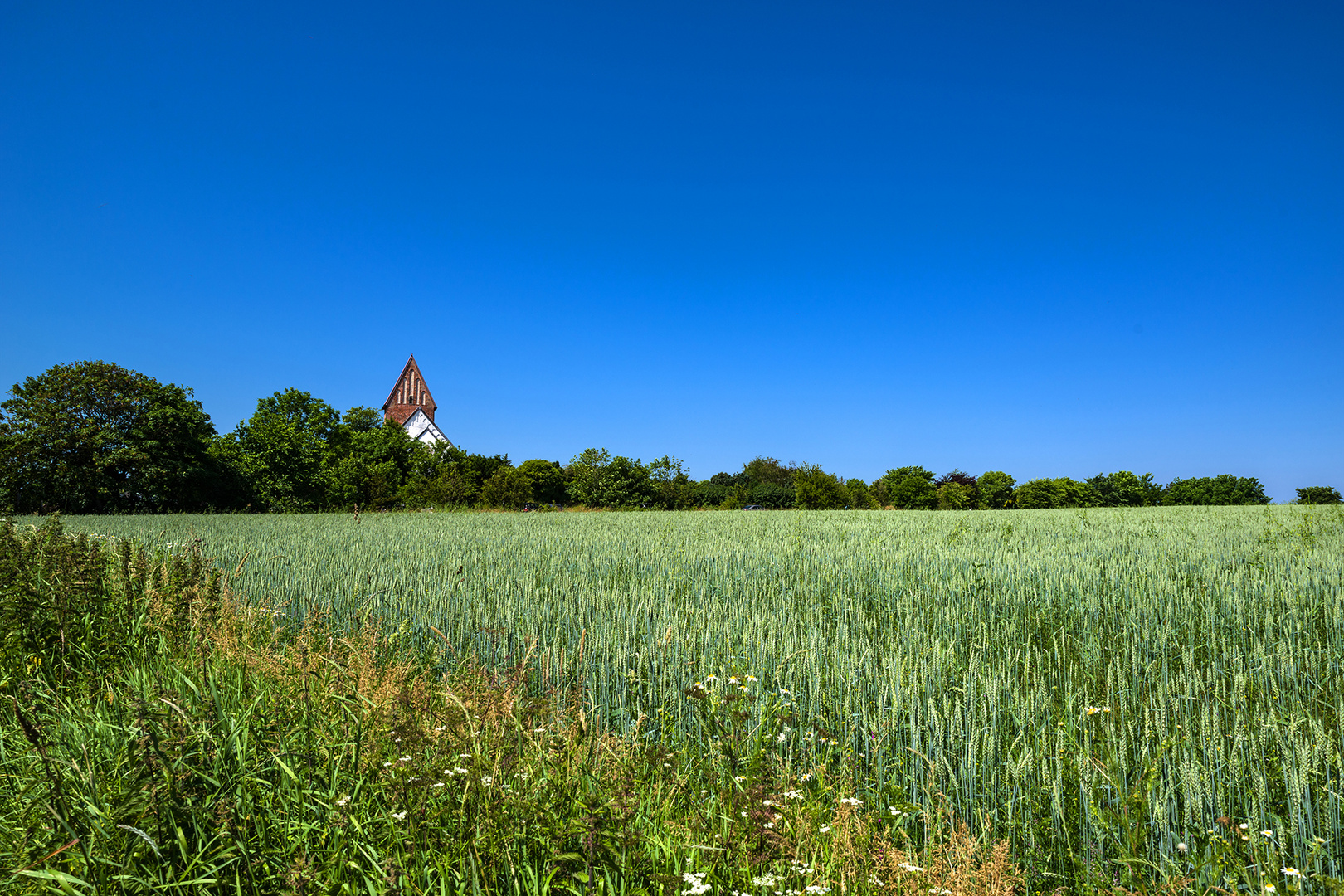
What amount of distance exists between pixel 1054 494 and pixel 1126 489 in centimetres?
701

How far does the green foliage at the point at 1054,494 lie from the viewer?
40094 mm

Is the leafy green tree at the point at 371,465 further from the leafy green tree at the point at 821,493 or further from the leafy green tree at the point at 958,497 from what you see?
the leafy green tree at the point at 958,497

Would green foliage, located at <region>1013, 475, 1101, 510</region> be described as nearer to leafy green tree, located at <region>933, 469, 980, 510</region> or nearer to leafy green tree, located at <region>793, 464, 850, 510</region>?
leafy green tree, located at <region>933, 469, 980, 510</region>

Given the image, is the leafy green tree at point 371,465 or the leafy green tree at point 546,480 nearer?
the leafy green tree at point 371,465

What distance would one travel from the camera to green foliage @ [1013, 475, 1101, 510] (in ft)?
132

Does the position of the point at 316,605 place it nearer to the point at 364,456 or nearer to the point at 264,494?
the point at 264,494

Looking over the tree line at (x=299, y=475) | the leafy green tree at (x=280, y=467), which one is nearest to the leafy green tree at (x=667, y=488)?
the tree line at (x=299, y=475)

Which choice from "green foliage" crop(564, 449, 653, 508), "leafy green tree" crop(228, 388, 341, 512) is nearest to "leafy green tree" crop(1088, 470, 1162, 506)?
"green foliage" crop(564, 449, 653, 508)

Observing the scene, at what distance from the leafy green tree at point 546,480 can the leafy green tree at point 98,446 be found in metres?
32.2

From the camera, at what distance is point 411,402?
83.6 meters

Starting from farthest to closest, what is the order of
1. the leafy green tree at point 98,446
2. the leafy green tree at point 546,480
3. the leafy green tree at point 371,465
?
the leafy green tree at point 546,480, the leafy green tree at point 371,465, the leafy green tree at point 98,446

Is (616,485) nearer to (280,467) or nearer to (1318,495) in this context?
(280,467)

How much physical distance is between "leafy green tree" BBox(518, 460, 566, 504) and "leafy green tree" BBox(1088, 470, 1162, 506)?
46840 millimetres

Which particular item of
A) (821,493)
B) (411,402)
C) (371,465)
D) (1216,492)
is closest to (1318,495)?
(1216,492)
